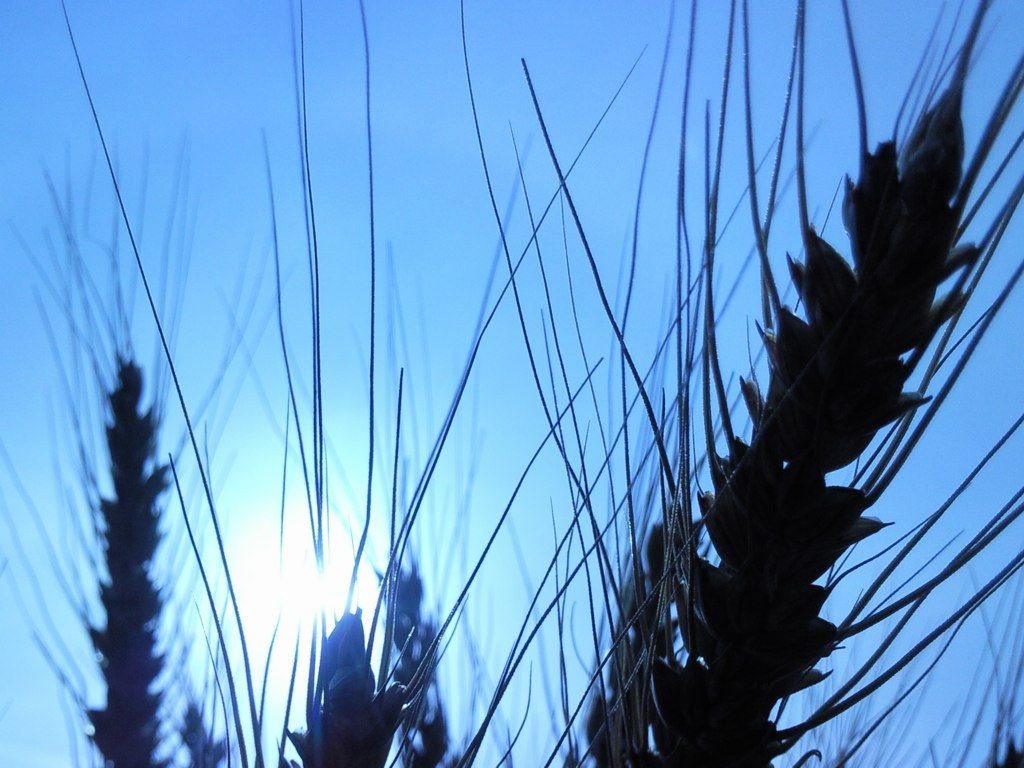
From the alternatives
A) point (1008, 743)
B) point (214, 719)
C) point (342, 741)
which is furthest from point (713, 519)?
point (1008, 743)

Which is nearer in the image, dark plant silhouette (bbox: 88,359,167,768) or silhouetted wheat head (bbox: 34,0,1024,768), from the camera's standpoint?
silhouetted wheat head (bbox: 34,0,1024,768)

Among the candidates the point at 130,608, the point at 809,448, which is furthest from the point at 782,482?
the point at 130,608

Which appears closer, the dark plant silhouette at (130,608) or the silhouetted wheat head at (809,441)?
the silhouetted wheat head at (809,441)

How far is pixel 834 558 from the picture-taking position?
0.57 meters

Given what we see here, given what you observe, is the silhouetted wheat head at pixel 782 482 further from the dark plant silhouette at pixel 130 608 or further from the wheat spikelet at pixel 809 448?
the dark plant silhouette at pixel 130 608

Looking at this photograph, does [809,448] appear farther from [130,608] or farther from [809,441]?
[130,608]

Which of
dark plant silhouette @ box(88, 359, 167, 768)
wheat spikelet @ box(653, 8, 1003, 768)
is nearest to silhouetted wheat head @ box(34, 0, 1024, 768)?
wheat spikelet @ box(653, 8, 1003, 768)

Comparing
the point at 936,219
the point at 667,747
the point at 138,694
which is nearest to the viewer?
the point at 936,219

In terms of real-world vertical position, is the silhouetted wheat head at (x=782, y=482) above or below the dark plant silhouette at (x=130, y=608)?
below

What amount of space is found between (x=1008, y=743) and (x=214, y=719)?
99 centimetres

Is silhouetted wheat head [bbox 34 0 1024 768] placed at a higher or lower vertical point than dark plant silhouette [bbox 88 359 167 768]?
lower

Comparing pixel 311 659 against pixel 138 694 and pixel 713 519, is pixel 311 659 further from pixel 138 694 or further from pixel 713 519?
pixel 138 694

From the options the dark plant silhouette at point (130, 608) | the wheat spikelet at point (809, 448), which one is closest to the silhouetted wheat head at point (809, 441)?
the wheat spikelet at point (809, 448)

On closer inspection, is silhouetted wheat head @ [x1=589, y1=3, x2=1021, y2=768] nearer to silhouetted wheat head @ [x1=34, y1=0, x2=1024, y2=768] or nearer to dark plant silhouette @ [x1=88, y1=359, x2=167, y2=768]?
silhouetted wheat head @ [x1=34, y1=0, x2=1024, y2=768]
